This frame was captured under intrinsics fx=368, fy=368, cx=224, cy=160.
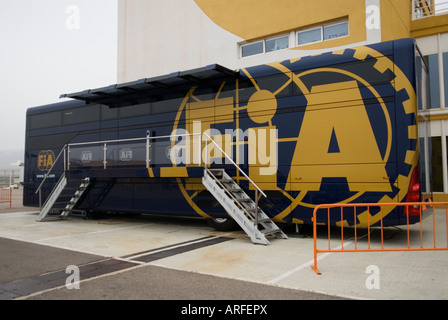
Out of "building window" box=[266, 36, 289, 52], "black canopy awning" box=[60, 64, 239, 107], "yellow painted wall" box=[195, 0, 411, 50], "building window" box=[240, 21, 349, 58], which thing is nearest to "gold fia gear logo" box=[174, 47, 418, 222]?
"black canopy awning" box=[60, 64, 239, 107]

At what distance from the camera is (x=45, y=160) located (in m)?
12.9

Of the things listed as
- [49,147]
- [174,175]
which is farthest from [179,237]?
[49,147]

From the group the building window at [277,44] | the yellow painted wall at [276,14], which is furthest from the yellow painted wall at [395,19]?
the building window at [277,44]

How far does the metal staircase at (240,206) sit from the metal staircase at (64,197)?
507cm

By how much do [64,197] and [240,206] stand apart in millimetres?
7034

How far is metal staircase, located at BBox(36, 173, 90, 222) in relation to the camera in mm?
11469

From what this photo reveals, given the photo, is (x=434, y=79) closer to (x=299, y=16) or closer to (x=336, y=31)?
(x=336, y=31)

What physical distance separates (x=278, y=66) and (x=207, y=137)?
7.63 ft

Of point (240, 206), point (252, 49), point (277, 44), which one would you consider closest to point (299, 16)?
point (277, 44)

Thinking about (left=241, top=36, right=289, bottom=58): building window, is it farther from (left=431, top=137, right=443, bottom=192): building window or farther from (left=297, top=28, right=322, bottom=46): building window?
(left=431, top=137, right=443, bottom=192): building window

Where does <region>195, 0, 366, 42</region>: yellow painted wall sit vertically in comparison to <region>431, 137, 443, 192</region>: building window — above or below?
above

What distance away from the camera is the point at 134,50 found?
65.4 feet

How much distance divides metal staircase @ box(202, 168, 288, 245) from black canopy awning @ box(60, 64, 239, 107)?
90.8 inches
